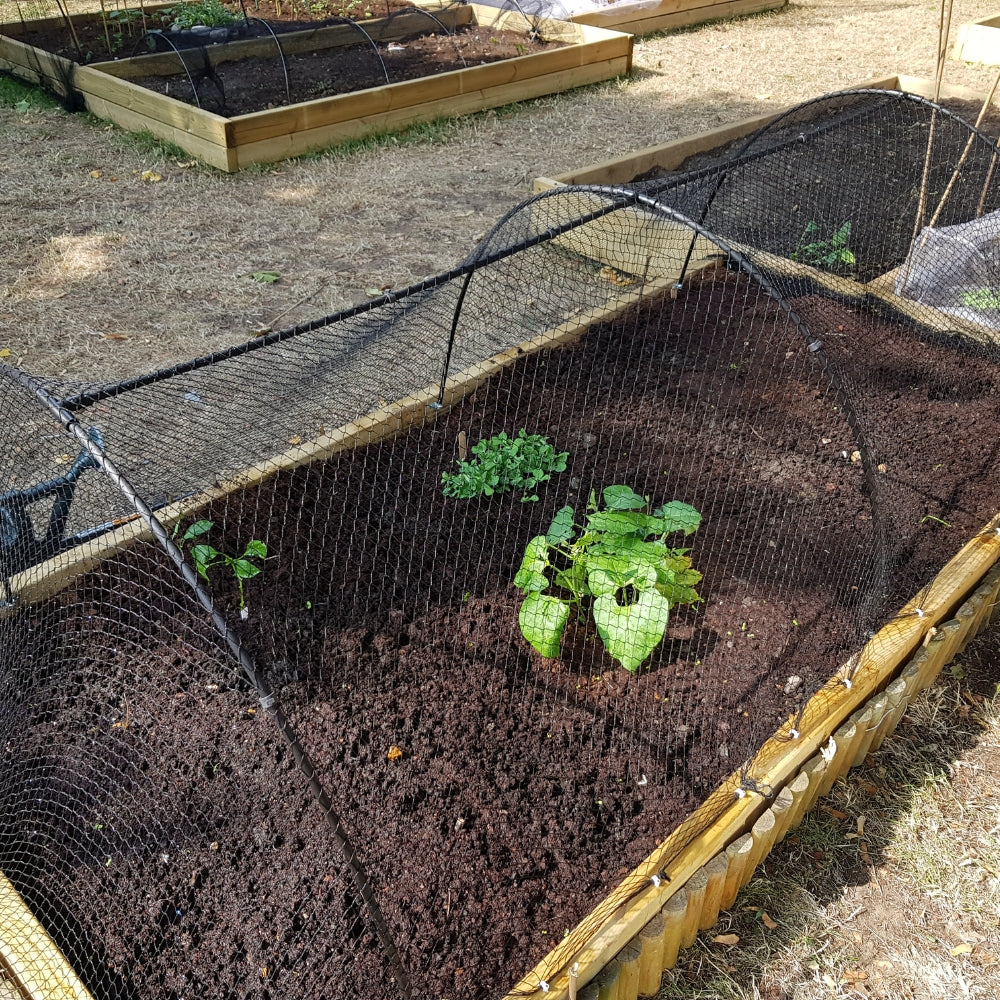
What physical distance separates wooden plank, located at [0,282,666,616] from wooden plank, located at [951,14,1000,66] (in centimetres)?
607

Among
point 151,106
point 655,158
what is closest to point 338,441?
point 655,158

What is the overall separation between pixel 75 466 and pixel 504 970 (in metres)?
1.75

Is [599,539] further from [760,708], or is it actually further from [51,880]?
[51,880]

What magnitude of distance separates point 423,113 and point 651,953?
19.9 ft

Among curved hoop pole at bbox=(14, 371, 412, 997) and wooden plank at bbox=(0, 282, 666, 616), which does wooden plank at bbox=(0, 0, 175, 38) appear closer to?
wooden plank at bbox=(0, 282, 666, 616)

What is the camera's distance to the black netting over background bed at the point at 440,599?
191 centimetres

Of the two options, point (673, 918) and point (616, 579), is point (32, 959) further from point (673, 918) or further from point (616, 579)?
point (616, 579)

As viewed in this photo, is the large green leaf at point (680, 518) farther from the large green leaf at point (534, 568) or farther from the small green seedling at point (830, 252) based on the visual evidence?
the small green seedling at point (830, 252)

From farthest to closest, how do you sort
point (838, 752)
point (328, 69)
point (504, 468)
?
1. point (328, 69)
2. point (504, 468)
3. point (838, 752)

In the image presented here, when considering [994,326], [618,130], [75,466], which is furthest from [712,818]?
[618,130]

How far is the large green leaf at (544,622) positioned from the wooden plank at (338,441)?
967mm

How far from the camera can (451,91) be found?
21.7 ft

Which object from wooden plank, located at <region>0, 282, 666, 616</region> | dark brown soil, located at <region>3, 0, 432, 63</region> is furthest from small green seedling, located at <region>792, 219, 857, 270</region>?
dark brown soil, located at <region>3, 0, 432, 63</region>

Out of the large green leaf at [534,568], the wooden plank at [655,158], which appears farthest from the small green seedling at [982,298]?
the large green leaf at [534,568]
